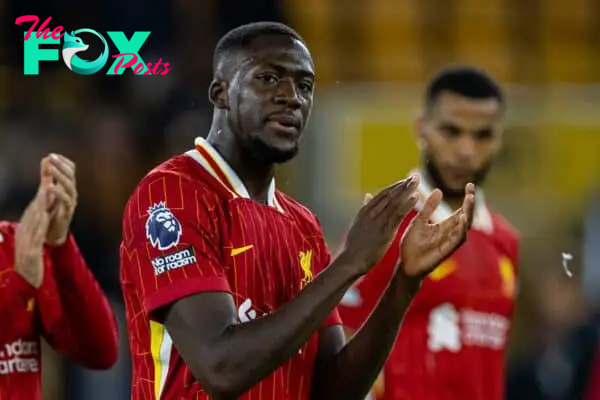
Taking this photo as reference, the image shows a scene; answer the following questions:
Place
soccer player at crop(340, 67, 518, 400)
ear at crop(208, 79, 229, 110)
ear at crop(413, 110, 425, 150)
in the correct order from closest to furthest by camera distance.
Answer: ear at crop(208, 79, 229, 110) → soccer player at crop(340, 67, 518, 400) → ear at crop(413, 110, 425, 150)

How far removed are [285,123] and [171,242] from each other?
1.27 ft

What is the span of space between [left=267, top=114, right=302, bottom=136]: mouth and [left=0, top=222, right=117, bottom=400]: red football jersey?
1197mm

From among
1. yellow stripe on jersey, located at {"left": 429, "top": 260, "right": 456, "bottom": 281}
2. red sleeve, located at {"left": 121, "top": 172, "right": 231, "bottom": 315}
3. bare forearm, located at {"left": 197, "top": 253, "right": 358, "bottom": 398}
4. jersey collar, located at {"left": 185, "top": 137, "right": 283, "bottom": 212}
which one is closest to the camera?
bare forearm, located at {"left": 197, "top": 253, "right": 358, "bottom": 398}

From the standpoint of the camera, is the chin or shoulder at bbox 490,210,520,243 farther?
shoulder at bbox 490,210,520,243

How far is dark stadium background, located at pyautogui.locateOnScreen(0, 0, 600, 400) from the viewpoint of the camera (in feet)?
24.0

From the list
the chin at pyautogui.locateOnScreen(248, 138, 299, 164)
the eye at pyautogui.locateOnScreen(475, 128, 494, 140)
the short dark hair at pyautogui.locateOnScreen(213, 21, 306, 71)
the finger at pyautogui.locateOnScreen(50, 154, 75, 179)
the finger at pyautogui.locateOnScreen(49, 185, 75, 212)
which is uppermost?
the short dark hair at pyautogui.locateOnScreen(213, 21, 306, 71)

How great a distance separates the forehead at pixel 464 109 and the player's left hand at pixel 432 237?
7.96 ft

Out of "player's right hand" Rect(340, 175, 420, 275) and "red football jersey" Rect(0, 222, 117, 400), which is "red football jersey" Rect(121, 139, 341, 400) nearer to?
"player's right hand" Rect(340, 175, 420, 275)

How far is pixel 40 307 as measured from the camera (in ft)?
14.6

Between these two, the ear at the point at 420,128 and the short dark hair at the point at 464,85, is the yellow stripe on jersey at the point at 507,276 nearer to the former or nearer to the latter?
the ear at the point at 420,128

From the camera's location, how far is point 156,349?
3461 millimetres

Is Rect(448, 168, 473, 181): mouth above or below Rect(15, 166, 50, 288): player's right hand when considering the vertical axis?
above

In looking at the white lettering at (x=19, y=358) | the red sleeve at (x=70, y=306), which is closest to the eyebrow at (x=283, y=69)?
the red sleeve at (x=70, y=306)

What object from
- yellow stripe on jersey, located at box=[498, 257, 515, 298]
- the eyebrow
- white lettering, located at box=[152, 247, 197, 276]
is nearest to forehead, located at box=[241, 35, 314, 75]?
the eyebrow
